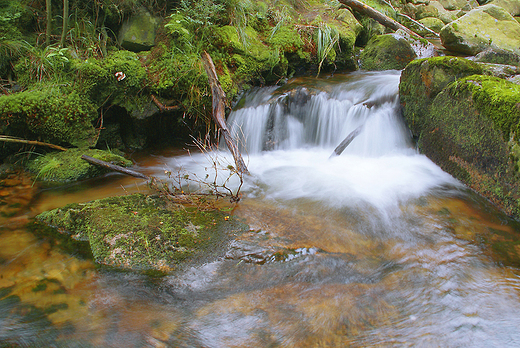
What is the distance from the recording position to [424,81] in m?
4.95

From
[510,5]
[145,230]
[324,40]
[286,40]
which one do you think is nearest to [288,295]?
[145,230]

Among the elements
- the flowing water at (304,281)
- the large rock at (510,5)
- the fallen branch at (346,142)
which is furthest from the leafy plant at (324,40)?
the large rock at (510,5)

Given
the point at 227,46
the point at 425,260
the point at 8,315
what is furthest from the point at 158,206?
the point at 227,46

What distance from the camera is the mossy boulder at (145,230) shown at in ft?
8.91

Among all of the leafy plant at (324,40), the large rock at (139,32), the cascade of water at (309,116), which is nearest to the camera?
the cascade of water at (309,116)

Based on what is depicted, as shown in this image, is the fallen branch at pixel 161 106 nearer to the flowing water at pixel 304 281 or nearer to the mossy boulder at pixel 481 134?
the flowing water at pixel 304 281

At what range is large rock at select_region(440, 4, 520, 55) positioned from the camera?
8008 millimetres

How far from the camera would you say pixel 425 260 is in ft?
9.53

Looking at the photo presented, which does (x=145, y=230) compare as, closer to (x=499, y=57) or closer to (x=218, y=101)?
(x=218, y=101)

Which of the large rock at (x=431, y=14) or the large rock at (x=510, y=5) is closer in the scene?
the large rock at (x=431, y=14)

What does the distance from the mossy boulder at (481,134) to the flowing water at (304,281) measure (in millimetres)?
221

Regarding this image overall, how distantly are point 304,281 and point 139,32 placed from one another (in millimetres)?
5691

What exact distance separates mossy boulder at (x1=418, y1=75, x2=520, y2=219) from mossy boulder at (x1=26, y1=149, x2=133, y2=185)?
4.89 meters

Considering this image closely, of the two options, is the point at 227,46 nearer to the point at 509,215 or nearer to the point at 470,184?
the point at 470,184
